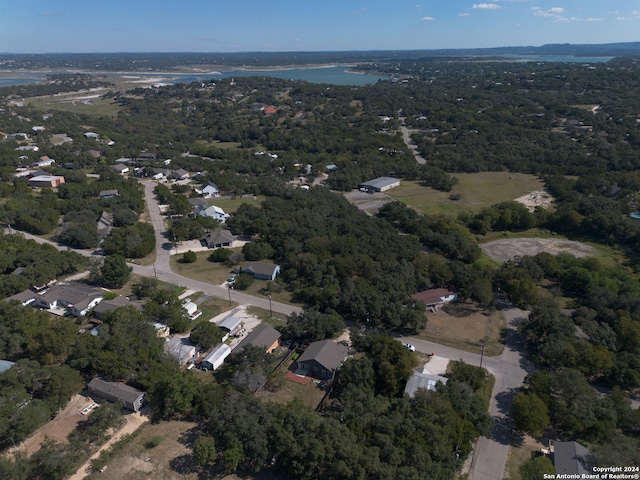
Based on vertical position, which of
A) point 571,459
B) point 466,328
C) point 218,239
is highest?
point 218,239

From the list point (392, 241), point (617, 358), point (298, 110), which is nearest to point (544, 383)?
point (617, 358)

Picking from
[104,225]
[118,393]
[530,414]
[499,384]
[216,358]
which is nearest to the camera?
[530,414]

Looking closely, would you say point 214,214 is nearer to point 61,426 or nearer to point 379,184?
point 379,184

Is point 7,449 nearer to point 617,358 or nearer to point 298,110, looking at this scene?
point 617,358

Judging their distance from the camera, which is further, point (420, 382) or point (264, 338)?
point (264, 338)

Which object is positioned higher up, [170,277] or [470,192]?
[470,192]

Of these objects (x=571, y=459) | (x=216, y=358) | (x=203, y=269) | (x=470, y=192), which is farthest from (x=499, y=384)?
(x=470, y=192)

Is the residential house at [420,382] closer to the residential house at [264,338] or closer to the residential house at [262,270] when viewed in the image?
the residential house at [264,338]
